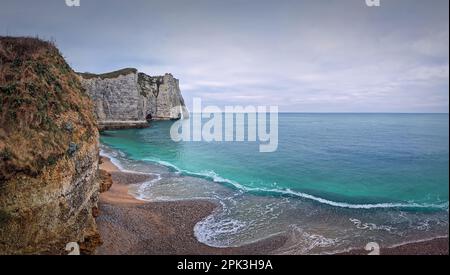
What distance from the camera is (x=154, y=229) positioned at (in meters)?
15.2

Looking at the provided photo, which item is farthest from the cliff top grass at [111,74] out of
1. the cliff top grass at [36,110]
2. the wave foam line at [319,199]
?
the cliff top grass at [36,110]

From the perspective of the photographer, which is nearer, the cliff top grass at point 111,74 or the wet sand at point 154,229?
the wet sand at point 154,229

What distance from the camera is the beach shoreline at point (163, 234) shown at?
43.6ft

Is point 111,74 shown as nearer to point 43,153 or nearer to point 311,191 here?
point 311,191

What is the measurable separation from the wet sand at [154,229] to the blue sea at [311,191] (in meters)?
0.75

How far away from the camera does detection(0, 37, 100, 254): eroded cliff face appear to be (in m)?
9.27

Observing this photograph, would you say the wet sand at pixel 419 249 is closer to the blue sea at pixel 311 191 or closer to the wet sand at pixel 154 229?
the blue sea at pixel 311 191

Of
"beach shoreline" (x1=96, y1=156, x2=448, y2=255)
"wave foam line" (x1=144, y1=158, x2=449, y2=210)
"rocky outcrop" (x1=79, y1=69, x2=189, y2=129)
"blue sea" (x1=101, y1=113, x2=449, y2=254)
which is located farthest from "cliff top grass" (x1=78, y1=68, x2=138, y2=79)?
"beach shoreline" (x1=96, y1=156, x2=448, y2=255)

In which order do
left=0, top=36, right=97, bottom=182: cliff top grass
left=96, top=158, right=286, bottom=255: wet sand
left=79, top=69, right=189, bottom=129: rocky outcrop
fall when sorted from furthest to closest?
left=79, top=69, right=189, bottom=129: rocky outcrop, left=96, top=158, right=286, bottom=255: wet sand, left=0, top=36, right=97, bottom=182: cliff top grass

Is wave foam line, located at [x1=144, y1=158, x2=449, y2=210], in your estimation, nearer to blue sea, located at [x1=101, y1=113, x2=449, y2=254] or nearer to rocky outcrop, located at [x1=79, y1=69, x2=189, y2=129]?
blue sea, located at [x1=101, y1=113, x2=449, y2=254]

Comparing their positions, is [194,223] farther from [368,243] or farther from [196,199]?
[368,243]

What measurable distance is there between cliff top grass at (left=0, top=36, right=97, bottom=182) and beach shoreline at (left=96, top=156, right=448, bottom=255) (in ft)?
16.7

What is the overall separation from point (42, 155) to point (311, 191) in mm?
19979
